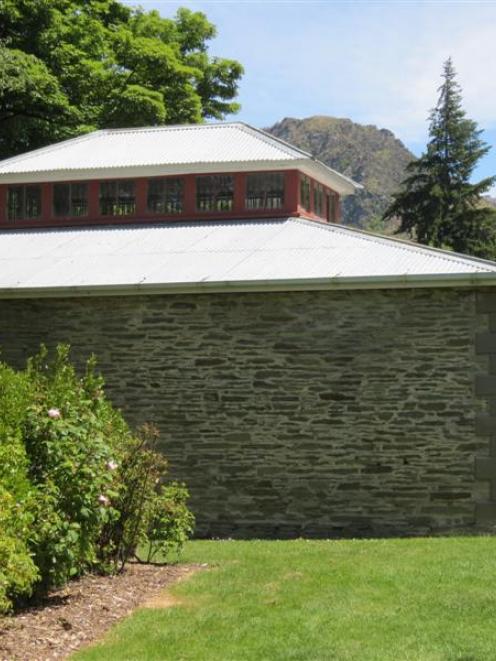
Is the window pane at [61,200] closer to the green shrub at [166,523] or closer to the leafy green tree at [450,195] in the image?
the green shrub at [166,523]

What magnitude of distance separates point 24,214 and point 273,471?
8151mm

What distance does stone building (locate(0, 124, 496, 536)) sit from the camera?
12.7 meters

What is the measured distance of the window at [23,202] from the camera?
722 inches

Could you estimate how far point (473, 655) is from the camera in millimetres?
6598

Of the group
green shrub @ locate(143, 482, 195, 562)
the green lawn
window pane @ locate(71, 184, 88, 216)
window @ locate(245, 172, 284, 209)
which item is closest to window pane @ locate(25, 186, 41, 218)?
window pane @ locate(71, 184, 88, 216)

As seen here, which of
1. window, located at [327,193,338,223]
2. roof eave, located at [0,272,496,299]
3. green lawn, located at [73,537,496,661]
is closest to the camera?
green lawn, located at [73,537,496,661]

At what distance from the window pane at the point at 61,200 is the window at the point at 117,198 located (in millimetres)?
710

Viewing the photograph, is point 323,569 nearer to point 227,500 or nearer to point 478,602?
point 478,602

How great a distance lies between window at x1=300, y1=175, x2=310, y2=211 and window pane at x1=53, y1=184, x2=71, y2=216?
174 inches

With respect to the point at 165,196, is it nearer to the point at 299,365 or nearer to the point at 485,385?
the point at 299,365

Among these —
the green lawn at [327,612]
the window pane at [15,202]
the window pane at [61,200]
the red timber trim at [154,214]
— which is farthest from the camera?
the window pane at [15,202]

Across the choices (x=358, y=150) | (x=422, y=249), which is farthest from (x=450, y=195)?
(x=358, y=150)

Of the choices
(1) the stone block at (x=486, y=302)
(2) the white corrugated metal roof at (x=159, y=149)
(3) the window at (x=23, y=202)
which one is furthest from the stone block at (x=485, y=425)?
(3) the window at (x=23, y=202)

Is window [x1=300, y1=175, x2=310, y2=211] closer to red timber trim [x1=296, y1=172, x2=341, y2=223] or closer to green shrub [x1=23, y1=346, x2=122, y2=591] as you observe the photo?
red timber trim [x1=296, y1=172, x2=341, y2=223]
